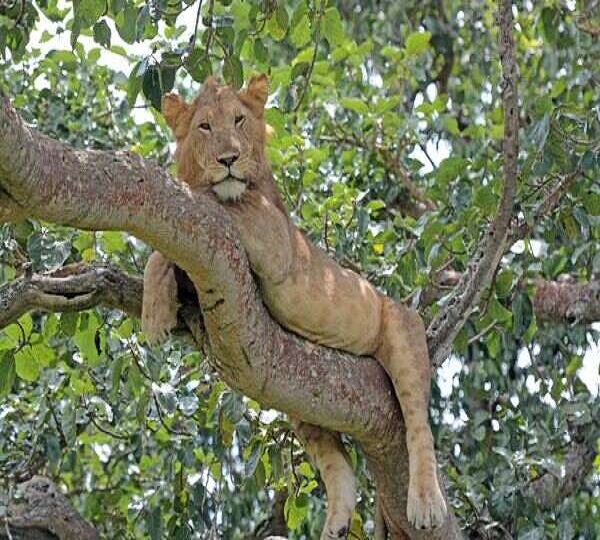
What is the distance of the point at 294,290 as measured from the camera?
427cm

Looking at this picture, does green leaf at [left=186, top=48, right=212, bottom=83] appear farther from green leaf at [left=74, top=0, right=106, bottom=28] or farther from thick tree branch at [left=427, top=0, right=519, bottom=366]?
thick tree branch at [left=427, top=0, right=519, bottom=366]

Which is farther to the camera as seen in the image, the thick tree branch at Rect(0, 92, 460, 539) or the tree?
the tree

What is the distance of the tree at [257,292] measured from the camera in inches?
156

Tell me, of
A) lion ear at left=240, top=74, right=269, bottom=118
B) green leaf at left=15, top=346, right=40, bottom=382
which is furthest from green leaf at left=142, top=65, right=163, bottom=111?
green leaf at left=15, top=346, right=40, bottom=382

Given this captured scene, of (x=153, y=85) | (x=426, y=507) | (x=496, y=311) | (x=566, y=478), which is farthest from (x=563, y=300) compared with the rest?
(x=153, y=85)

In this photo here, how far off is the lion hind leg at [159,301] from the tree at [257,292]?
13 centimetres

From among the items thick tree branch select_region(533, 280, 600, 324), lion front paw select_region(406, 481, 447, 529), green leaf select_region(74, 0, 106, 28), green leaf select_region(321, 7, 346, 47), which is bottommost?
lion front paw select_region(406, 481, 447, 529)

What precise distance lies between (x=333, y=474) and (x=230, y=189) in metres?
1.13

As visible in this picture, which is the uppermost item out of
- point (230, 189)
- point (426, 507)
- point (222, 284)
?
point (230, 189)

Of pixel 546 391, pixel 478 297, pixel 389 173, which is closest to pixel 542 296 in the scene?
pixel 546 391

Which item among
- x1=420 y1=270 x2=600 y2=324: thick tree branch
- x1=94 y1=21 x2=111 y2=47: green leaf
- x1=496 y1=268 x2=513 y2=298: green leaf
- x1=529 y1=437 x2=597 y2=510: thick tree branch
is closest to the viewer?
x1=94 y1=21 x2=111 y2=47: green leaf

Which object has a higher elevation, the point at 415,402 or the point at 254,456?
the point at 254,456

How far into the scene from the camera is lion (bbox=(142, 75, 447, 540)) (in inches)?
162

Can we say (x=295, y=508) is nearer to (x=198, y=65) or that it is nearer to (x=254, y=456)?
(x=254, y=456)
